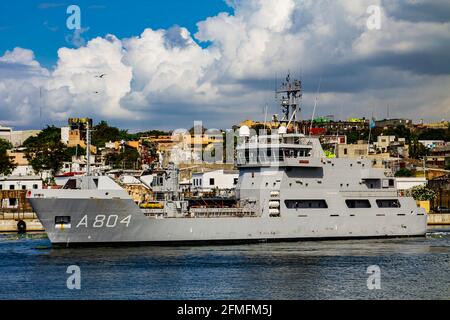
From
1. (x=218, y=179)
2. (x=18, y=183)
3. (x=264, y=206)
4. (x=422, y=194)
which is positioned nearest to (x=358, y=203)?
(x=264, y=206)

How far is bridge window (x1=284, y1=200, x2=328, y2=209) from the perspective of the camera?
3856 cm

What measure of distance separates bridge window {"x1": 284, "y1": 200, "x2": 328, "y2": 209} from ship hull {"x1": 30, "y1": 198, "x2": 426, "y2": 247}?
1.21 feet

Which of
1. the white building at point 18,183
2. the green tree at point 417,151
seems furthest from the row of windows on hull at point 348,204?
the green tree at point 417,151

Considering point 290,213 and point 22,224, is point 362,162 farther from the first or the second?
point 22,224

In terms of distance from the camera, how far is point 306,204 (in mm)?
39094

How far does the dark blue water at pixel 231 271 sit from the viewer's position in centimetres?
2311

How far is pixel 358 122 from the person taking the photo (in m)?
143

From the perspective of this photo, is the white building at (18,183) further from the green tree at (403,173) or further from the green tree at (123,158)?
the green tree at (403,173)

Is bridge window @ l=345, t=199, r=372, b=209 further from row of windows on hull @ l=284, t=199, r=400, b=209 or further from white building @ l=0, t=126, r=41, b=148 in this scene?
white building @ l=0, t=126, r=41, b=148

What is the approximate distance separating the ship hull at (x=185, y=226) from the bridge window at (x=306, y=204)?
1.21ft

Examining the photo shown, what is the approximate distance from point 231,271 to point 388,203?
56.0 feet

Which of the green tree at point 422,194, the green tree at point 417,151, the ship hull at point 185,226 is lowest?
the ship hull at point 185,226

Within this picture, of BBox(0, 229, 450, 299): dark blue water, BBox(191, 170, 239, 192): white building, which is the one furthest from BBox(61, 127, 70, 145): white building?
BBox(0, 229, 450, 299): dark blue water

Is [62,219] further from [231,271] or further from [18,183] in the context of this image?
[18,183]
